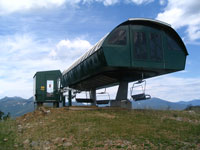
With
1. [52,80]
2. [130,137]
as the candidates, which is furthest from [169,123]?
[52,80]

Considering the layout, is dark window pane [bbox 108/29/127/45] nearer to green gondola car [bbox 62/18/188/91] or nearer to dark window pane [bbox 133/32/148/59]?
green gondola car [bbox 62/18/188/91]

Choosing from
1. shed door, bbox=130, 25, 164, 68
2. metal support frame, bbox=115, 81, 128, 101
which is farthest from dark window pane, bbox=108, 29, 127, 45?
→ metal support frame, bbox=115, 81, 128, 101

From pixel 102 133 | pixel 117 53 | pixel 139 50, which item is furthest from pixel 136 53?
pixel 102 133

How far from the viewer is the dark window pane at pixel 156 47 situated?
1848 centimetres

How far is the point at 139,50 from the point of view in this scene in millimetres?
18047

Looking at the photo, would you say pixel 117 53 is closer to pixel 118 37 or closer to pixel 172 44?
pixel 118 37

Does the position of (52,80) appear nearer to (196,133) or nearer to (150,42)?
(150,42)

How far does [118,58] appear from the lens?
17.2 metres

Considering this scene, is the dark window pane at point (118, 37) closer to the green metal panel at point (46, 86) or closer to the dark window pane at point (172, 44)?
the dark window pane at point (172, 44)

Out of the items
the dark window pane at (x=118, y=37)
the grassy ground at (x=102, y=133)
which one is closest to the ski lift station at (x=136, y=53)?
the dark window pane at (x=118, y=37)

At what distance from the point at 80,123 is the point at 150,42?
354 inches

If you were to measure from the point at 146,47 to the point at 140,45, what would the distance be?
1.87ft

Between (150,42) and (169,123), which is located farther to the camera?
(150,42)

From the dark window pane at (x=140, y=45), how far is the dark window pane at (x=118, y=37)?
942 mm
